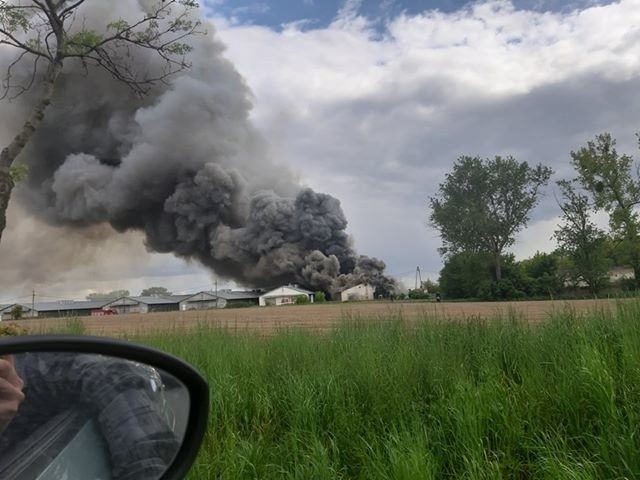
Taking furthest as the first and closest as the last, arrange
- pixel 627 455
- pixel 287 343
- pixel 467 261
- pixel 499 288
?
pixel 467 261
pixel 499 288
pixel 287 343
pixel 627 455

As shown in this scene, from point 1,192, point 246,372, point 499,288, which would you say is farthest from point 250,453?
point 499,288

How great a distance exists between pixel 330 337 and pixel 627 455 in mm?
5081

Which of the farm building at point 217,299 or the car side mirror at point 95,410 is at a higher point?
the farm building at point 217,299

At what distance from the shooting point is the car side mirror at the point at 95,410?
101cm

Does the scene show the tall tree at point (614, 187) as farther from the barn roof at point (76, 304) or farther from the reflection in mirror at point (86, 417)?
the barn roof at point (76, 304)

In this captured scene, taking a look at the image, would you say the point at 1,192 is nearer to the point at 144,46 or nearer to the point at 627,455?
the point at 144,46

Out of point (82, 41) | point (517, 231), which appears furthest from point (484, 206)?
point (82, 41)

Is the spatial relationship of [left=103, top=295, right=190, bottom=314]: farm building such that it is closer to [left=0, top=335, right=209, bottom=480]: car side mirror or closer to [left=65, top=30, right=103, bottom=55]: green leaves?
[left=65, top=30, right=103, bottom=55]: green leaves

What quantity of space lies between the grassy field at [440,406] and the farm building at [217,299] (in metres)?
81.1

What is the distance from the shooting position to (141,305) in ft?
291

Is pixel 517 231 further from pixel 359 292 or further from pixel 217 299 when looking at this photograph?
pixel 217 299

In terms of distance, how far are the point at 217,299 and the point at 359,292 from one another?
26.7m

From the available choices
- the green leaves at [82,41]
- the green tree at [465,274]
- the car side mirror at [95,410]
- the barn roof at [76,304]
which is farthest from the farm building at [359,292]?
the car side mirror at [95,410]

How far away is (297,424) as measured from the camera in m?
4.83
